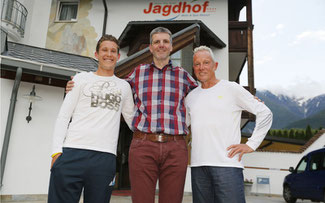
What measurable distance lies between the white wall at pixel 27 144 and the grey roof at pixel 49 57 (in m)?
0.67

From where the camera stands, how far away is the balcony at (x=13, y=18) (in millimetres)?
10429

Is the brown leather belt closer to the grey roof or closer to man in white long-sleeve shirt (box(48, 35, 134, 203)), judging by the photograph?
man in white long-sleeve shirt (box(48, 35, 134, 203))

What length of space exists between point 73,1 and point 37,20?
1.97 meters

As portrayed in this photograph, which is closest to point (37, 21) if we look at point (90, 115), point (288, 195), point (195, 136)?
point (90, 115)

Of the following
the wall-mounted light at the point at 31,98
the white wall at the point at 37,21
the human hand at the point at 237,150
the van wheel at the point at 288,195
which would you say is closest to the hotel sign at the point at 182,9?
the white wall at the point at 37,21

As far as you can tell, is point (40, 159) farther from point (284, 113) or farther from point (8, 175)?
point (284, 113)

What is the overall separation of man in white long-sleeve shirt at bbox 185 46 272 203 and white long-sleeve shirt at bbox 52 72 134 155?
0.79m

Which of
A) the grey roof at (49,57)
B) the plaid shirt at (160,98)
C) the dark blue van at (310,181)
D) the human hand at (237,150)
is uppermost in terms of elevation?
the grey roof at (49,57)

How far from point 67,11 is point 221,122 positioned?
12682 millimetres

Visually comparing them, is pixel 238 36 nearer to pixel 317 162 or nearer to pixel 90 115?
pixel 317 162

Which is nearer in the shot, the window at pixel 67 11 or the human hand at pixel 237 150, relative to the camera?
the human hand at pixel 237 150

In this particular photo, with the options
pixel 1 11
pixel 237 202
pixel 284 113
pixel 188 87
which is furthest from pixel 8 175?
pixel 284 113

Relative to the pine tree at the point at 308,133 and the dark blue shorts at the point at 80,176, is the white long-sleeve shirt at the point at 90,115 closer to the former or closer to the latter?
the dark blue shorts at the point at 80,176

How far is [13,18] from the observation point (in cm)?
1084
